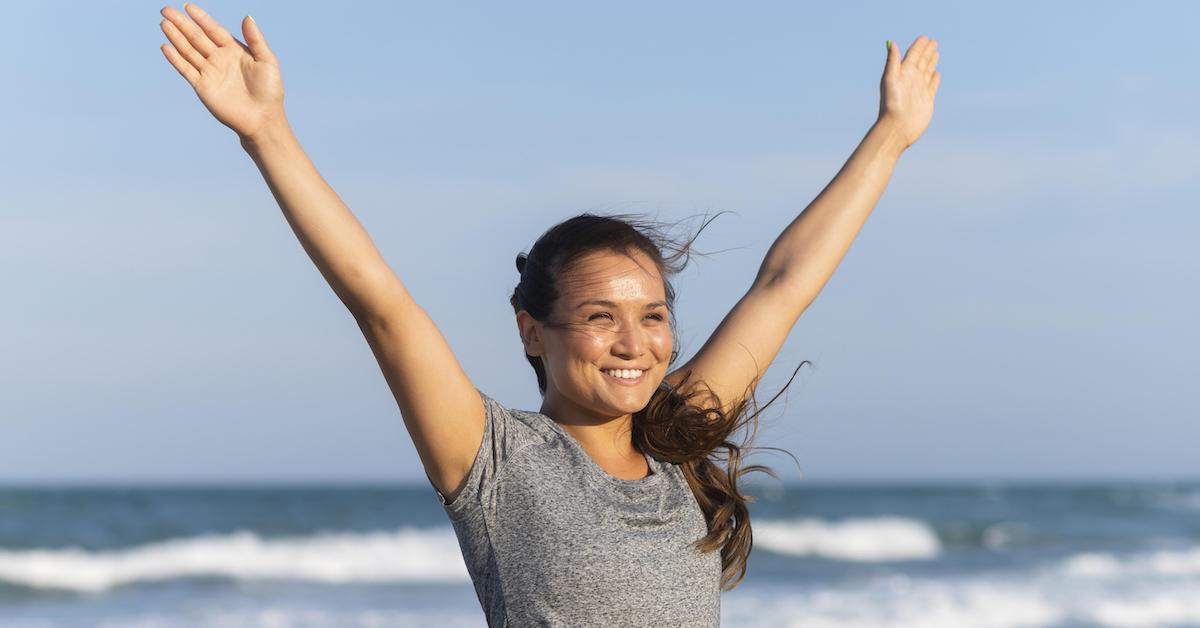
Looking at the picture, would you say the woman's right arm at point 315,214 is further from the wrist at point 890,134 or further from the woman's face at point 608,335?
the wrist at point 890,134

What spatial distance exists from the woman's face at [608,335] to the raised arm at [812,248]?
31 centimetres

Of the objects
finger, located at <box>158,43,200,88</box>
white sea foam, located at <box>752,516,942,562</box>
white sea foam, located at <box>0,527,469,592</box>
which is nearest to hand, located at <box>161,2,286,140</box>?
finger, located at <box>158,43,200,88</box>

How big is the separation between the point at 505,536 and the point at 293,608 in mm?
9992

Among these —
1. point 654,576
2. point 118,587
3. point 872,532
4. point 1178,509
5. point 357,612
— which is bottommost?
point 654,576

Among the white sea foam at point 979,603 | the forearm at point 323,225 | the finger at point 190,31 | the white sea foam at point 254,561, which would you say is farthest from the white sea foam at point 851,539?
the finger at point 190,31

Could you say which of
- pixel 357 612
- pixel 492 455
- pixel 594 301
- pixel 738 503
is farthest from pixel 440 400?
pixel 357 612

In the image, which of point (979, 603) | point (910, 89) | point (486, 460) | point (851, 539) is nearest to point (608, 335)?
point (486, 460)

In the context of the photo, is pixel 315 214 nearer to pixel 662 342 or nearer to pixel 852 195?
pixel 662 342

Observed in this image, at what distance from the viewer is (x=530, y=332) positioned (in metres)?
2.81

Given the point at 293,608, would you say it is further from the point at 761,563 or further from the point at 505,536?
the point at 505,536

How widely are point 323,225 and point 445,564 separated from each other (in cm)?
1444

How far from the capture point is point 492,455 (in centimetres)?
254

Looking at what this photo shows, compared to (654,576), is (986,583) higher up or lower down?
higher up

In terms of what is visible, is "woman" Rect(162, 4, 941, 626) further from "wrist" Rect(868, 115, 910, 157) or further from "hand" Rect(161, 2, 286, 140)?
"wrist" Rect(868, 115, 910, 157)
